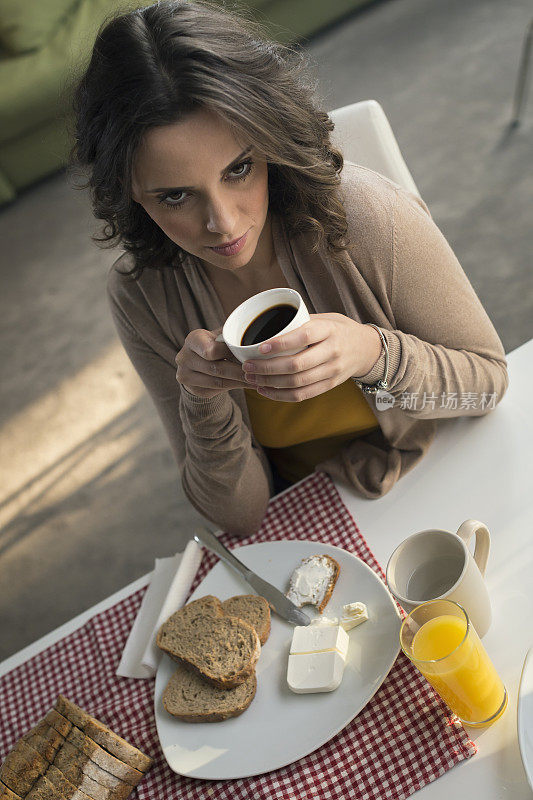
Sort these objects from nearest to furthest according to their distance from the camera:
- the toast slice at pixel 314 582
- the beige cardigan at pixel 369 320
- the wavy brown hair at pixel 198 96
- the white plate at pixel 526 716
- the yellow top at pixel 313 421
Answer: the white plate at pixel 526 716
the wavy brown hair at pixel 198 96
the toast slice at pixel 314 582
the beige cardigan at pixel 369 320
the yellow top at pixel 313 421

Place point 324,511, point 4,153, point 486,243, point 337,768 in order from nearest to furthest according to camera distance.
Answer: point 337,768, point 324,511, point 486,243, point 4,153

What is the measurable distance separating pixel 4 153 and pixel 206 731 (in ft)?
12.7

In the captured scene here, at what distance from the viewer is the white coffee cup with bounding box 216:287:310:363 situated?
2.77 feet

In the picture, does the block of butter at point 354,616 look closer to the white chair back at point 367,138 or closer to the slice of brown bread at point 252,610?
the slice of brown bread at point 252,610

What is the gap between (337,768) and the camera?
0.91 metres

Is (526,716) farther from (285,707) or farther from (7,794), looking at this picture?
(7,794)

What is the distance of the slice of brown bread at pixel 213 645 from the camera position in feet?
3.28

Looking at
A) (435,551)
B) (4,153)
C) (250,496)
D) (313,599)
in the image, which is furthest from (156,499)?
(4,153)

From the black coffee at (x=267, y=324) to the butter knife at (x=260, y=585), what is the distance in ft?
1.28

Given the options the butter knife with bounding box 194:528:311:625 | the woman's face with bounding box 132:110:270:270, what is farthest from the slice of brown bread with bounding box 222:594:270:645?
the woman's face with bounding box 132:110:270:270

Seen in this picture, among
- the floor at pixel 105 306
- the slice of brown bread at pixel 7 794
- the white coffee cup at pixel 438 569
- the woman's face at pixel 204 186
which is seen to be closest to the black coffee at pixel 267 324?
the woman's face at pixel 204 186

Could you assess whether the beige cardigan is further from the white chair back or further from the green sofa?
the green sofa

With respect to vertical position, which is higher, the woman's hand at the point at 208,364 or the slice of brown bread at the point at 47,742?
the woman's hand at the point at 208,364

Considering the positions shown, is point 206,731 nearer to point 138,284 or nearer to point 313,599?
point 313,599
